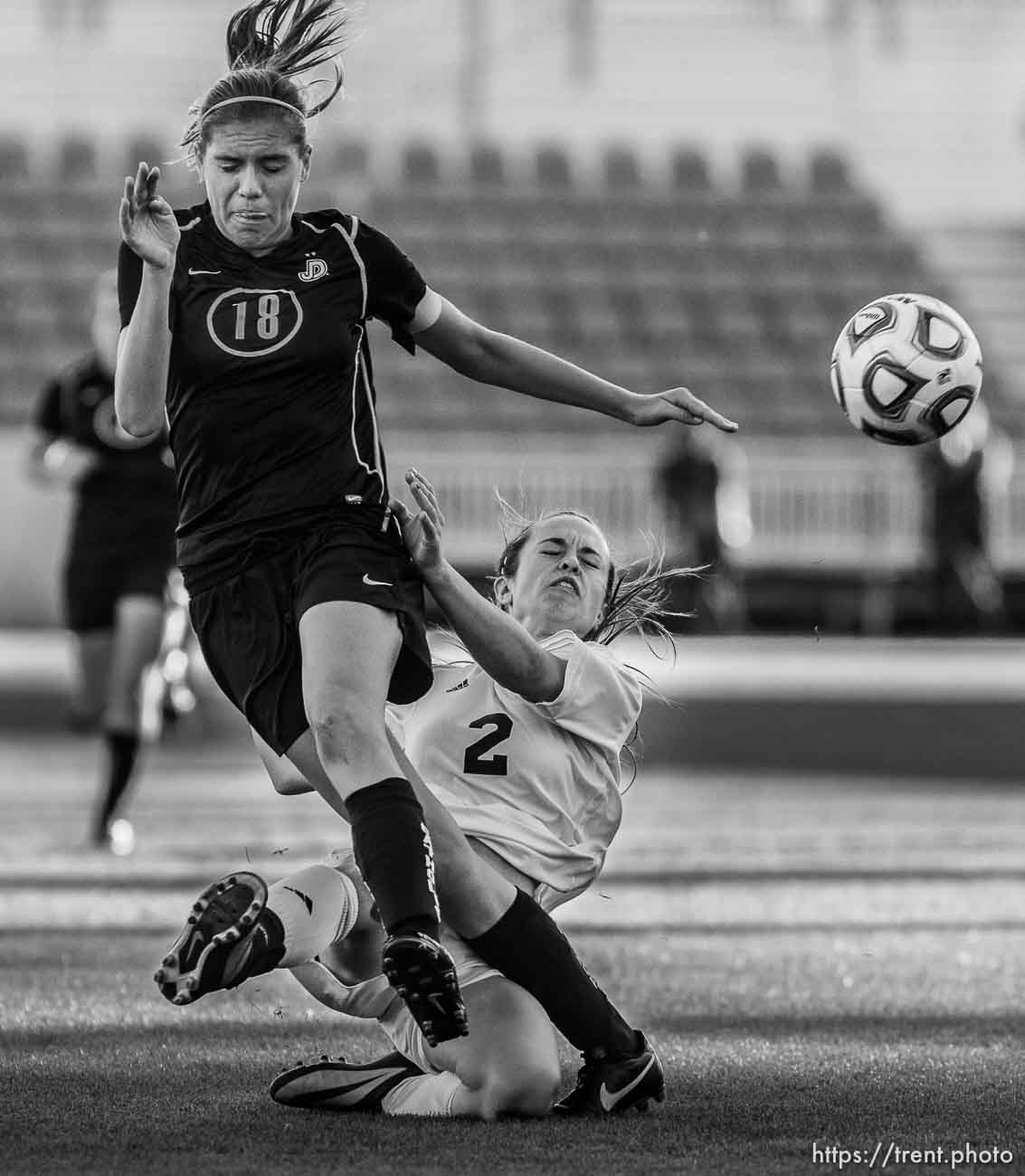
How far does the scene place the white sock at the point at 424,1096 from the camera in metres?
3.91

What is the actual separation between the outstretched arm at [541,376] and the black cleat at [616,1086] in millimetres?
1146

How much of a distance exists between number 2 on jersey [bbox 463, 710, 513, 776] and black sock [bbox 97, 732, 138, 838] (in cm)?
412

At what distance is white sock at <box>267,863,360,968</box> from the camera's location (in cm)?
374

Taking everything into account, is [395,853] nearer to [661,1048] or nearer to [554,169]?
[661,1048]

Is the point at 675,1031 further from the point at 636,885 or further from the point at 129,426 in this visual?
the point at 636,885

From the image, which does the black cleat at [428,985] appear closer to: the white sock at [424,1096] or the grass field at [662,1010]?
the grass field at [662,1010]

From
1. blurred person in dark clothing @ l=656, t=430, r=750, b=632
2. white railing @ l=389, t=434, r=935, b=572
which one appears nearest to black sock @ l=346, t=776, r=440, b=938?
blurred person in dark clothing @ l=656, t=430, r=750, b=632

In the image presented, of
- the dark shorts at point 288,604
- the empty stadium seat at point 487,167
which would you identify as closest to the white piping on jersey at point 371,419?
the dark shorts at point 288,604

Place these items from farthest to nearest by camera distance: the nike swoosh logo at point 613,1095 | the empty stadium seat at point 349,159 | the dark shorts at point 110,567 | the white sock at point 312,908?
1. the empty stadium seat at point 349,159
2. the dark shorts at point 110,567
3. the nike swoosh logo at point 613,1095
4. the white sock at point 312,908

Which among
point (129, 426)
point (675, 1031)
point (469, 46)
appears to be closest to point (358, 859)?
point (129, 426)

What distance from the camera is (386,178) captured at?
24.8m

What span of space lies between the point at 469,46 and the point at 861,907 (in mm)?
22494

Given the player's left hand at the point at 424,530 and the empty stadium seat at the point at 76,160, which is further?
the empty stadium seat at the point at 76,160

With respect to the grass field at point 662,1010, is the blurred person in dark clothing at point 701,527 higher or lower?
higher
